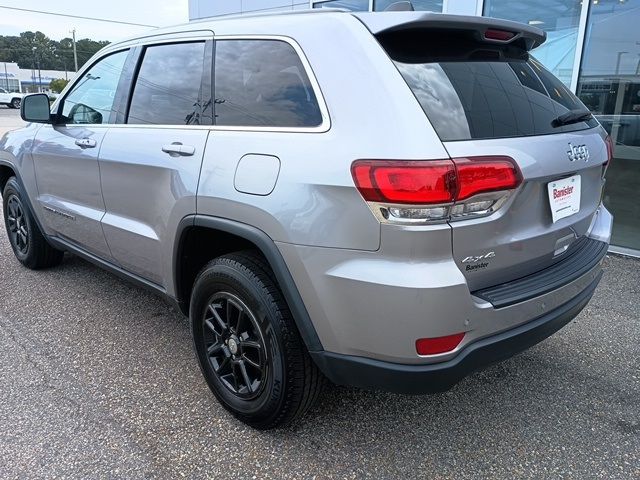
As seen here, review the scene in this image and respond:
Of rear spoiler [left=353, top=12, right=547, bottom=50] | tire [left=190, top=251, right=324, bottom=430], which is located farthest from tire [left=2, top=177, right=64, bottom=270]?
rear spoiler [left=353, top=12, right=547, bottom=50]

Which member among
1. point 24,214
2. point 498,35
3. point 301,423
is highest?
point 498,35

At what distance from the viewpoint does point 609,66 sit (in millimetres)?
5457

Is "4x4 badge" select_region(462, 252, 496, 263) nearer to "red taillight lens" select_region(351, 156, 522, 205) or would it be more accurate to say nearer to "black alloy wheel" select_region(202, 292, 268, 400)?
"red taillight lens" select_region(351, 156, 522, 205)

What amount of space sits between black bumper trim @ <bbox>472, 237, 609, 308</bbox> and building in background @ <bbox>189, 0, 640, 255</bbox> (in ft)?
11.5

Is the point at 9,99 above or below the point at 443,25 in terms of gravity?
below

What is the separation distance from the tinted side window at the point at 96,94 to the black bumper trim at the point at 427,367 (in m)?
2.15

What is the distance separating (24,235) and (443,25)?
3.98m

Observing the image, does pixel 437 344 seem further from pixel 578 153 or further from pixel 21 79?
pixel 21 79

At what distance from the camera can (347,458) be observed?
232cm

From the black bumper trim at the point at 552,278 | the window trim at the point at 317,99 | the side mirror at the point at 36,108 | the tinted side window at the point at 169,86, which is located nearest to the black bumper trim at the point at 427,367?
the black bumper trim at the point at 552,278

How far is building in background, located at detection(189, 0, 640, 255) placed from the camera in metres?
5.34

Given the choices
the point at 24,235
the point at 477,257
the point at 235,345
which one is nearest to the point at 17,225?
the point at 24,235

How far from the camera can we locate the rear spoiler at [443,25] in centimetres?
199

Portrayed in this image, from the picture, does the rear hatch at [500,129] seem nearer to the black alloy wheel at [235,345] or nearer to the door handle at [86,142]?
the black alloy wheel at [235,345]
